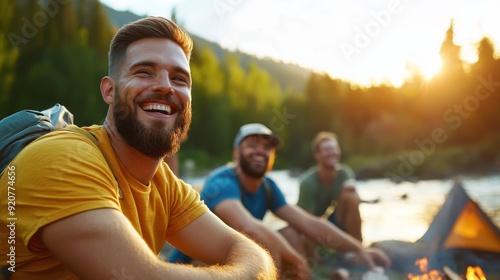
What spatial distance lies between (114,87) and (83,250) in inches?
29.7

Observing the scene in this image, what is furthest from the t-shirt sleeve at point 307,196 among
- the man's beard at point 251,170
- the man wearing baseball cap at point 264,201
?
the man's beard at point 251,170

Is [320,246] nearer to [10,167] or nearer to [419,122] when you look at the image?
[10,167]

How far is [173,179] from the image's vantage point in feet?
6.39

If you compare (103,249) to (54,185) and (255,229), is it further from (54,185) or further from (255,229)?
(255,229)

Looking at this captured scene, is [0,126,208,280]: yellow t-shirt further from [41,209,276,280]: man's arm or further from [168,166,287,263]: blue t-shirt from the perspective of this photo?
[168,166,287,263]: blue t-shirt

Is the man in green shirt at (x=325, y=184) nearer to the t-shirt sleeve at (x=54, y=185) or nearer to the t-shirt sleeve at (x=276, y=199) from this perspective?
the t-shirt sleeve at (x=276, y=199)

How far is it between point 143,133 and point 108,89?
0.29 metres

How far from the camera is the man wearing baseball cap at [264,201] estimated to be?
136 inches

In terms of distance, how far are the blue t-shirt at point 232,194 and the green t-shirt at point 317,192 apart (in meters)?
1.41

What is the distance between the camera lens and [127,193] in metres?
1.58

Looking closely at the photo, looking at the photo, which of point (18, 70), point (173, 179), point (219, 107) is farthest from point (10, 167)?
point (219, 107)

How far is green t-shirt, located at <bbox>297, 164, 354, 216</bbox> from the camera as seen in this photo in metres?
5.34

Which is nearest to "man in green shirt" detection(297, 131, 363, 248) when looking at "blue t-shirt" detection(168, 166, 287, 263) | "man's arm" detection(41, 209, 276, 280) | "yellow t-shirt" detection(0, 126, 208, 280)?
"blue t-shirt" detection(168, 166, 287, 263)

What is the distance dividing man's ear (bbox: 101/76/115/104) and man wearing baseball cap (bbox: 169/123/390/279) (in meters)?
1.74
